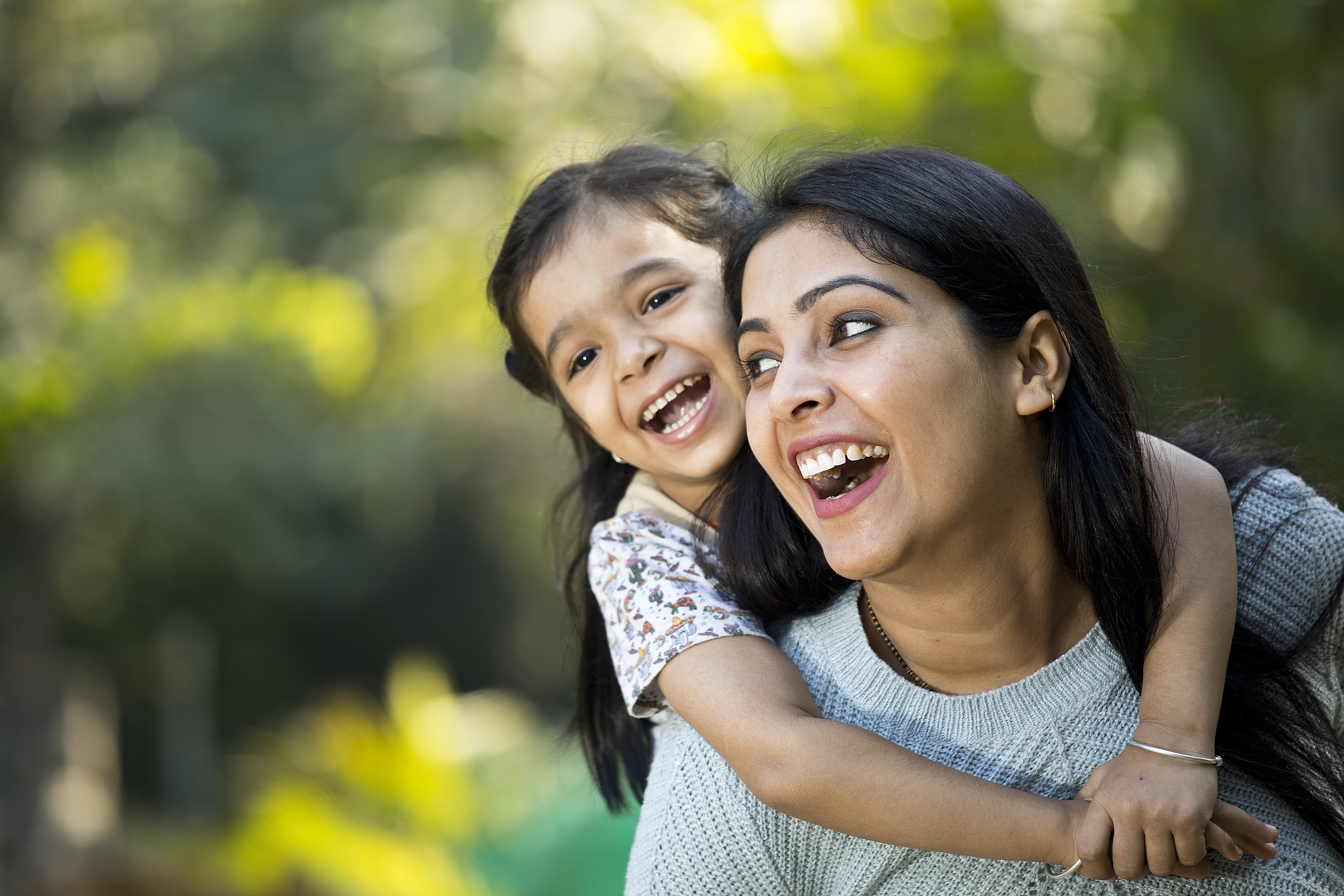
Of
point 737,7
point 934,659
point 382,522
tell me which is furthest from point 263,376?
point 934,659

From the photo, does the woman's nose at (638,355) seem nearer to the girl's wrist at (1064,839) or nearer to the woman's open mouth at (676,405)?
the woman's open mouth at (676,405)

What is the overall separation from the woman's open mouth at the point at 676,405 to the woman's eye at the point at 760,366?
0.55m

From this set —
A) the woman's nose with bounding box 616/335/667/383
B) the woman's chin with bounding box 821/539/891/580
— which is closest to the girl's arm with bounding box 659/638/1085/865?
the woman's chin with bounding box 821/539/891/580

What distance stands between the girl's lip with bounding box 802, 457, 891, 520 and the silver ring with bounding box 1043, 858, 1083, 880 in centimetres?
55

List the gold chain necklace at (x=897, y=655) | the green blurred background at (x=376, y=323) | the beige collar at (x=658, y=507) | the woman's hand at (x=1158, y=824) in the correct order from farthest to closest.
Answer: the green blurred background at (x=376, y=323) < the beige collar at (x=658, y=507) < the gold chain necklace at (x=897, y=655) < the woman's hand at (x=1158, y=824)

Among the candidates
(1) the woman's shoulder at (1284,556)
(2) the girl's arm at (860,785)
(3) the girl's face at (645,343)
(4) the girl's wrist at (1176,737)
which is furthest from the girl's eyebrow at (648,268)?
(4) the girl's wrist at (1176,737)

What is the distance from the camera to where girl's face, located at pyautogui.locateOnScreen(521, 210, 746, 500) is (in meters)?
2.46

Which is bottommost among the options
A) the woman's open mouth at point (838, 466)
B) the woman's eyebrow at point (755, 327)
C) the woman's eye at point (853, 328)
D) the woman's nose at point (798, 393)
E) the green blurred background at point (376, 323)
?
the green blurred background at point (376, 323)

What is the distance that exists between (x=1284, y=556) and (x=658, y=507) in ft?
3.80

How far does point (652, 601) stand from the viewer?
6.90ft

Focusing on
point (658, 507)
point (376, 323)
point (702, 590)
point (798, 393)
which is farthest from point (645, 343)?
point (376, 323)

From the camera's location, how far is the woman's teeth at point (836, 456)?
173cm

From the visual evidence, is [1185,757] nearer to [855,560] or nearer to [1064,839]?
[1064,839]

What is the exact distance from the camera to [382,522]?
37.5ft
